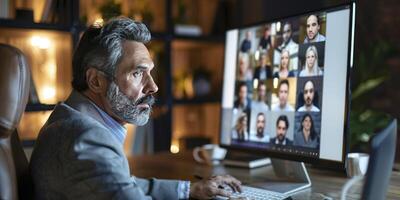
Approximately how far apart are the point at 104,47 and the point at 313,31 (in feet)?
2.17

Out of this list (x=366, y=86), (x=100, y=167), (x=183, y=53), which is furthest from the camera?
(x=183, y=53)

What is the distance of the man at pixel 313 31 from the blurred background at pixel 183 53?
2.79 ft

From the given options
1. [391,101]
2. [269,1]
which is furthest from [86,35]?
[391,101]

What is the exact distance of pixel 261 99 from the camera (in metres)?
1.58

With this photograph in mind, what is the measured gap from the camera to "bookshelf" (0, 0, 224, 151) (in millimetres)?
2178

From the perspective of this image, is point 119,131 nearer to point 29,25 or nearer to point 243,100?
point 243,100

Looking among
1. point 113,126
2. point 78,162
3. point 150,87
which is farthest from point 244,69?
point 78,162

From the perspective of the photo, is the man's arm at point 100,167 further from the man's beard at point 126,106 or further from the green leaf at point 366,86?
the green leaf at point 366,86

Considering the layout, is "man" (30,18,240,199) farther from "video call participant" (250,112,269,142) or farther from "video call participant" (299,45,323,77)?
"video call participant" (299,45,323,77)

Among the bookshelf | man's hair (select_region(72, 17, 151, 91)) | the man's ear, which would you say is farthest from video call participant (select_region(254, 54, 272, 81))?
the bookshelf

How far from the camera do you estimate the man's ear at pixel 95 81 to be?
1.24 meters

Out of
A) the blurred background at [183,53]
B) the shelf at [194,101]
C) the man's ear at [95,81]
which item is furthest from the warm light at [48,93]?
the man's ear at [95,81]

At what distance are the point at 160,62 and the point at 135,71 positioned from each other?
4.85 feet

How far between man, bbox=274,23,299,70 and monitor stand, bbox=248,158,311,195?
34 centimetres
